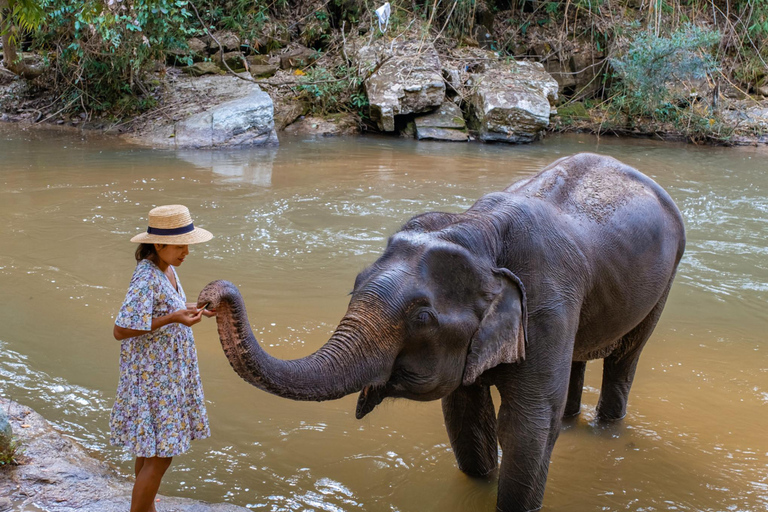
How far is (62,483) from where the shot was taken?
3475 millimetres

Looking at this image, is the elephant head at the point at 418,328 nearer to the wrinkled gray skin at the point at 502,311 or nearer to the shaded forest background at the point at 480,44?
the wrinkled gray skin at the point at 502,311

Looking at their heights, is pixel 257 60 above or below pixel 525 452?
above

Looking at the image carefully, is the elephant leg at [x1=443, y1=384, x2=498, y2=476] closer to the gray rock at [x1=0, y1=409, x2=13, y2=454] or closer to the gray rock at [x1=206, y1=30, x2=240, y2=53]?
the gray rock at [x1=0, y1=409, x2=13, y2=454]

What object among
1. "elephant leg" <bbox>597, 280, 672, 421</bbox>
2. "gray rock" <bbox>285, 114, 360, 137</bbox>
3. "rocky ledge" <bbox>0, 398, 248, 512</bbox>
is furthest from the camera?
"gray rock" <bbox>285, 114, 360, 137</bbox>

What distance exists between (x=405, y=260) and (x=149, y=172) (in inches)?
335

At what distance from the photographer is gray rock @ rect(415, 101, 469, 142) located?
1475cm

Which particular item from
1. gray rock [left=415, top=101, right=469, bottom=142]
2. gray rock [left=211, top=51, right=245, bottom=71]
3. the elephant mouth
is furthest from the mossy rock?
the elephant mouth

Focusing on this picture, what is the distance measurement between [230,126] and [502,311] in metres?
10.8

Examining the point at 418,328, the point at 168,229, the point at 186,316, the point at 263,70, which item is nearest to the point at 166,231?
the point at 168,229

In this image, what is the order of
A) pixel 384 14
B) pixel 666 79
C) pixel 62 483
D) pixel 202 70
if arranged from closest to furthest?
pixel 62 483
pixel 384 14
pixel 666 79
pixel 202 70

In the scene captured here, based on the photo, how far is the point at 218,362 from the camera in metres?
5.29

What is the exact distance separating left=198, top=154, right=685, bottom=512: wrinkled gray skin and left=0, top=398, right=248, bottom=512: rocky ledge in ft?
3.63

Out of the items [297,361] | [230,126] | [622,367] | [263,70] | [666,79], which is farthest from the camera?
[263,70]

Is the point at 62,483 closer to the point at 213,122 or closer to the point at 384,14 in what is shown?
the point at 213,122
